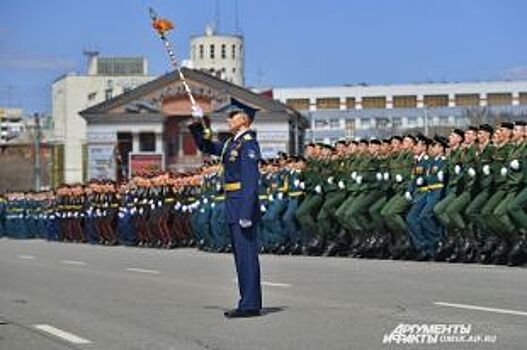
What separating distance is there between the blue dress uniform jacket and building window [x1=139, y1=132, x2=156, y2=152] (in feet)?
283

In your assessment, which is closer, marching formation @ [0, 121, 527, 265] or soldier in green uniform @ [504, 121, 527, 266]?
soldier in green uniform @ [504, 121, 527, 266]

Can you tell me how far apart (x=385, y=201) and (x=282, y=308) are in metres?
8.39

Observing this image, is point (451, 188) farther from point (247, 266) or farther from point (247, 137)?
point (247, 266)

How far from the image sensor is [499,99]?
353ft

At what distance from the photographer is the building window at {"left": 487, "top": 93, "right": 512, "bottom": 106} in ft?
350

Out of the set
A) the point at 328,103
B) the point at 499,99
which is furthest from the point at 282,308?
the point at 328,103

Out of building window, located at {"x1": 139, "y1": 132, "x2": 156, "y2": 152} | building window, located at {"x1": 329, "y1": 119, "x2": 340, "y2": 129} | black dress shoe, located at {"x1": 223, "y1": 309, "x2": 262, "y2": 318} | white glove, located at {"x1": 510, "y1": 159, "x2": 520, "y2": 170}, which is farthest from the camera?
building window, located at {"x1": 329, "y1": 119, "x2": 340, "y2": 129}

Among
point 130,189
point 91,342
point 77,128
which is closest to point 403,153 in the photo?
point 91,342

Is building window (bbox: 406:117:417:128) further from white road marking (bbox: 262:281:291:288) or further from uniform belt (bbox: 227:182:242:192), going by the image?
uniform belt (bbox: 227:182:242:192)

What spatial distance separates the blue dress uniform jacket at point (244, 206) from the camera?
35.7 feet

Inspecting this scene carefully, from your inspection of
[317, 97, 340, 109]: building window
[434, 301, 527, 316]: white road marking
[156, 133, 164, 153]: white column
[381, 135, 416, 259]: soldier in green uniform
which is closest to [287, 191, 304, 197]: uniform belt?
[381, 135, 416, 259]: soldier in green uniform

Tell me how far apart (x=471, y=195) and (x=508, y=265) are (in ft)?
4.47

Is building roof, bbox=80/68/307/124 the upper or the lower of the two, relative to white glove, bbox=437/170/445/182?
upper

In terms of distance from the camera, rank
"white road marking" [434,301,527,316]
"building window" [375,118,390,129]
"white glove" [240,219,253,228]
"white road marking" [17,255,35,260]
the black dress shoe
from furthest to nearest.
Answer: "building window" [375,118,390,129] < "white road marking" [17,255,35,260] < the black dress shoe < "white glove" [240,219,253,228] < "white road marking" [434,301,527,316]
